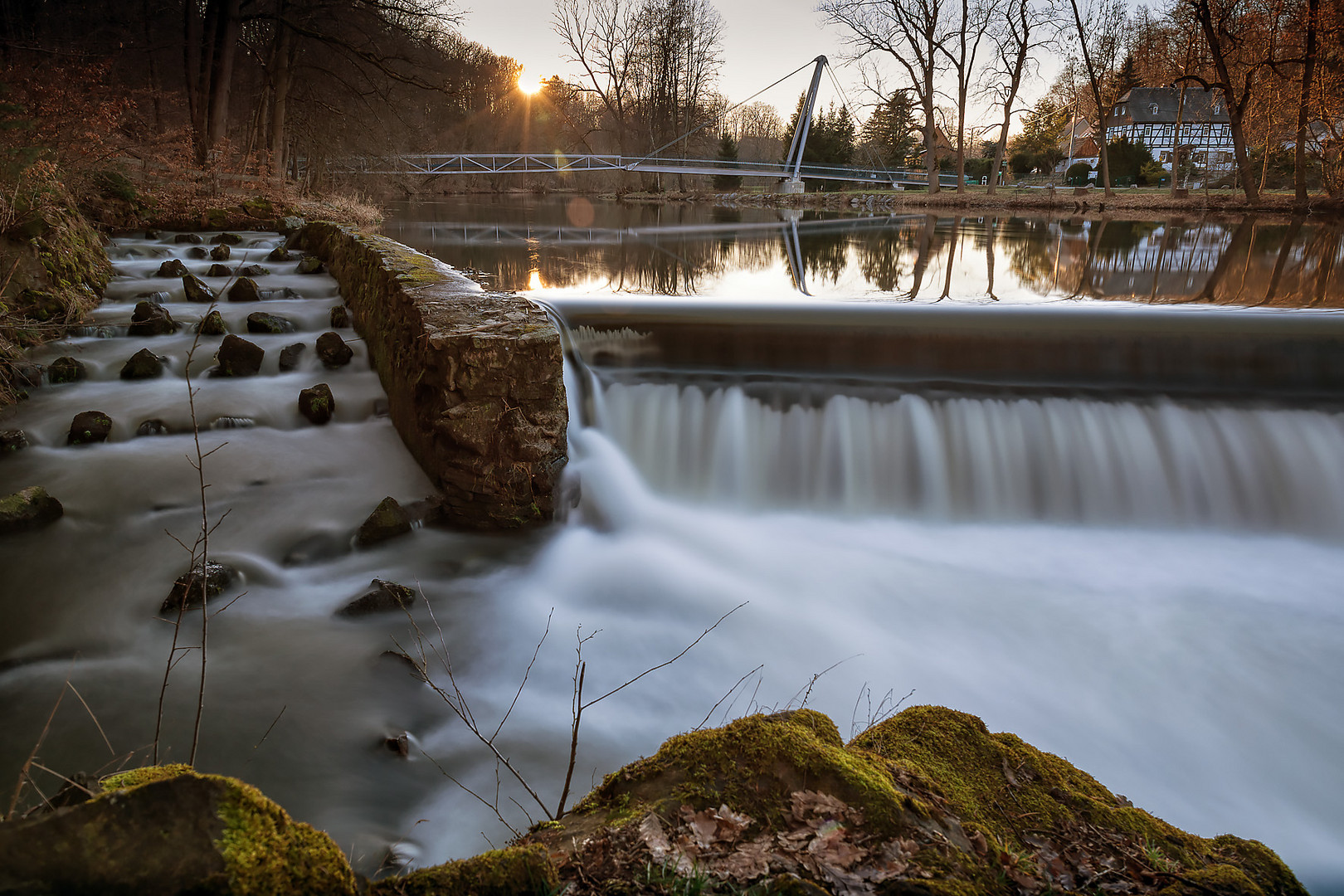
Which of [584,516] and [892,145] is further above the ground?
[892,145]

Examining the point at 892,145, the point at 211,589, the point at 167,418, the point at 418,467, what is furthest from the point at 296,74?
the point at 892,145

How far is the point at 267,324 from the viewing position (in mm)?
6844

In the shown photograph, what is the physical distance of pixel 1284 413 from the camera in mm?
5828

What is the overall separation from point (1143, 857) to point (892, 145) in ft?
164

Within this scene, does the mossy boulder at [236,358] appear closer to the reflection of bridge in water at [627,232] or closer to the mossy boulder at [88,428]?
the mossy boulder at [88,428]

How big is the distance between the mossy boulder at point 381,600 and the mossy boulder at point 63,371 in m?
3.69

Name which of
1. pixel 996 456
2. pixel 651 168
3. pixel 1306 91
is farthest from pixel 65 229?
pixel 651 168

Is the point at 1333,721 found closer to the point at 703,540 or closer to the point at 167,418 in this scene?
the point at 703,540

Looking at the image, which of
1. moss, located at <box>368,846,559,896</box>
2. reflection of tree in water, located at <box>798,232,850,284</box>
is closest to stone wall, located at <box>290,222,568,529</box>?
moss, located at <box>368,846,559,896</box>

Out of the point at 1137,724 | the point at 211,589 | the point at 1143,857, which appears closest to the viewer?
the point at 1143,857

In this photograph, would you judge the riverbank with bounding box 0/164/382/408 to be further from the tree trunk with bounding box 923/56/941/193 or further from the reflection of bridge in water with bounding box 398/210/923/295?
the tree trunk with bounding box 923/56/941/193

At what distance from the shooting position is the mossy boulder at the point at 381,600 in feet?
12.2

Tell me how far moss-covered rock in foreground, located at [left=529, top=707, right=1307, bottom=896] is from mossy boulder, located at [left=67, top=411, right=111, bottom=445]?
4885 millimetres

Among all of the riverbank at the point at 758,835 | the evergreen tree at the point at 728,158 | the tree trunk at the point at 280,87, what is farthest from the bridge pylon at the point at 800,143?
the riverbank at the point at 758,835
